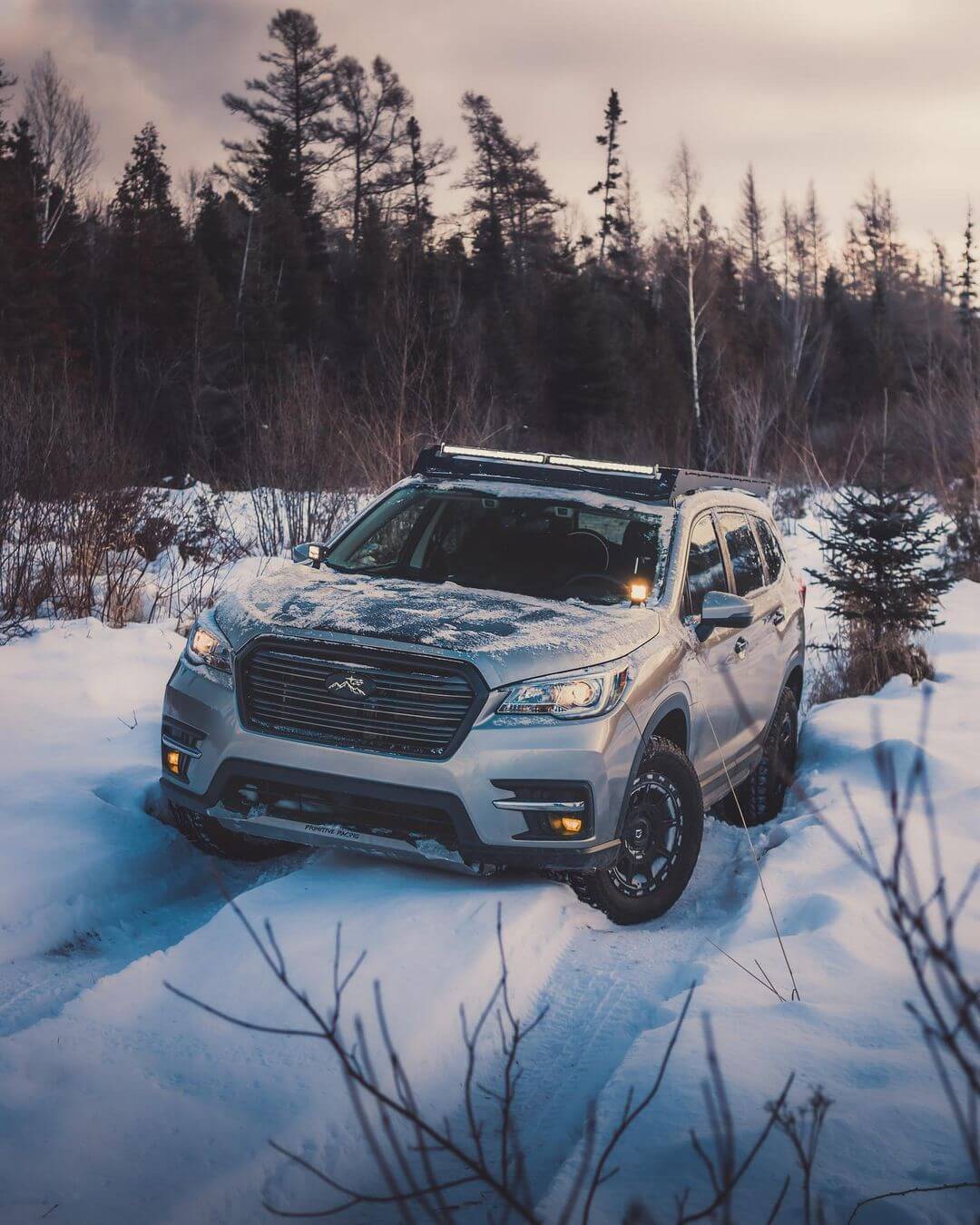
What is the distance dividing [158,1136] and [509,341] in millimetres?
40931

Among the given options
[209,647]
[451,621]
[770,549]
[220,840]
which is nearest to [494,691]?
[451,621]

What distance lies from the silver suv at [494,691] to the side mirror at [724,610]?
0.01 m

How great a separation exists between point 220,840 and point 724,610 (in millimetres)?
Result: 2491

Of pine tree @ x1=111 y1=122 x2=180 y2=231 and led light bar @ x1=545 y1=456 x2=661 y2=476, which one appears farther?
pine tree @ x1=111 y1=122 x2=180 y2=231

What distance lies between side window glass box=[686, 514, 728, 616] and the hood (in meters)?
0.52

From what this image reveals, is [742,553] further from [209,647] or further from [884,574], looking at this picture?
[884,574]

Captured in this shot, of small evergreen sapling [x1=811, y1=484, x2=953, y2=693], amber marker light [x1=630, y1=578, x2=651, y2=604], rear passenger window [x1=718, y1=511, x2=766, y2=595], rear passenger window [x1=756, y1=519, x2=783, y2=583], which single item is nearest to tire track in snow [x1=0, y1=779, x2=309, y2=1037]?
amber marker light [x1=630, y1=578, x2=651, y2=604]

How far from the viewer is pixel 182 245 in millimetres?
35125

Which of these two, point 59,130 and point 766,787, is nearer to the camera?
point 766,787

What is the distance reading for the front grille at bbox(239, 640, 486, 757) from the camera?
407 cm

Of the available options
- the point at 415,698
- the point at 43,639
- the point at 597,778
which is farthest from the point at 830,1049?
the point at 43,639

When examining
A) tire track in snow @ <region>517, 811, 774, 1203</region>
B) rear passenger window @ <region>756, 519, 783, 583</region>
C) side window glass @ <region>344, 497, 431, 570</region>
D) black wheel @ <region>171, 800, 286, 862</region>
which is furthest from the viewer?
rear passenger window @ <region>756, 519, 783, 583</region>

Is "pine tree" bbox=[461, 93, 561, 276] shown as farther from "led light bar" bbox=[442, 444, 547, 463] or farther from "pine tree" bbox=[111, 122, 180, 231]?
"led light bar" bbox=[442, 444, 547, 463]

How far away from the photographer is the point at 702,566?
5.51 meters
